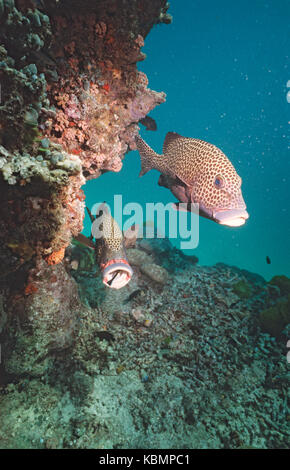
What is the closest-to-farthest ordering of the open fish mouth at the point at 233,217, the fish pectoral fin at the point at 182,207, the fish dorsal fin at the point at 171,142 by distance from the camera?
the open fish mouth at the point at 233,217, the fish pectoral fin at the point at 182,207, the fish dorsal fin at the point at 171,142

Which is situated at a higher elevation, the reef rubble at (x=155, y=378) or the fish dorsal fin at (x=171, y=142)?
the fish dorsal fin at (x=171, y=142)

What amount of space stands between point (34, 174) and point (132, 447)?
4090 millimetres

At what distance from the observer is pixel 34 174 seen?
191 cm

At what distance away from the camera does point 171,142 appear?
2.99m

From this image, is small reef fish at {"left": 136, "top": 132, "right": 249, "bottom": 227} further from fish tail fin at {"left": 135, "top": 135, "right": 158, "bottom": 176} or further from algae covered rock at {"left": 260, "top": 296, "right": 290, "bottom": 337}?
algae covered rock at {"left": 260, "top": 296, "right": 290, "bottom": 337}

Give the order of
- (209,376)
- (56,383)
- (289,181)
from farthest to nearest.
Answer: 1. (289,181)
2. (209,376)
3. (56,383)

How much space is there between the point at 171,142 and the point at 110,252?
1701mm

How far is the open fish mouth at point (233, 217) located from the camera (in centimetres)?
219

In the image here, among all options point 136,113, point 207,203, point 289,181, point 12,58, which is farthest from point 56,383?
point 289,181

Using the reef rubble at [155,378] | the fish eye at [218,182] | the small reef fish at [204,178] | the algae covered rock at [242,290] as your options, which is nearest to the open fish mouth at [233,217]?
the small reef fish at [204,178]

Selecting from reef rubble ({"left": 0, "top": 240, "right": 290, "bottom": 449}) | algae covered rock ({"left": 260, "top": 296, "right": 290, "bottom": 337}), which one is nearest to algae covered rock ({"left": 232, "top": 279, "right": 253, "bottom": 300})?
reef rubble ({"left": 0, "top": 240, "right": 290, "bottom": 449})

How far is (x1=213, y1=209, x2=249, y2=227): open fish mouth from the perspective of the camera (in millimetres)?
2193

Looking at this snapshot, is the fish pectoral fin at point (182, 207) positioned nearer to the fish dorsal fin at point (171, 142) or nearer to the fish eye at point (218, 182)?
the fish eye at point (218, 182)
